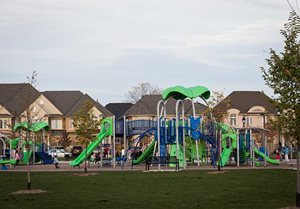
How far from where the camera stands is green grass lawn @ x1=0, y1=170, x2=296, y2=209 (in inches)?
811

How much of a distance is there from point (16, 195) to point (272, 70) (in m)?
10.9

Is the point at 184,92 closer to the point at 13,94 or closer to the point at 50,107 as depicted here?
the point at 50,107

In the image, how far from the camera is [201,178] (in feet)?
108

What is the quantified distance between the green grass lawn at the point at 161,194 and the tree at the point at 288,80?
2733 mm

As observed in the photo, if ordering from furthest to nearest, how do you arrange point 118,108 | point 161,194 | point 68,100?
point 118,108 < point 68,100 < point 161,194

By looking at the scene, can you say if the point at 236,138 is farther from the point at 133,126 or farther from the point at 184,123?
the point at 133,126

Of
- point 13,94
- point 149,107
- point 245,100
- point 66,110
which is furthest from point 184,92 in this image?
point 13,94

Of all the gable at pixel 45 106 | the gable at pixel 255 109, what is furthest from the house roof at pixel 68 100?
the gable at pixel 255 109

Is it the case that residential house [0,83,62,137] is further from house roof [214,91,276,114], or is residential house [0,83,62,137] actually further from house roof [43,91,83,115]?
house roof [214,91,276,114]

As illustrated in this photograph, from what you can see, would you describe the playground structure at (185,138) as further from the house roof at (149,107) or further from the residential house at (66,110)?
the house roof at (149,107)

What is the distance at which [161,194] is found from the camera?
24219mm

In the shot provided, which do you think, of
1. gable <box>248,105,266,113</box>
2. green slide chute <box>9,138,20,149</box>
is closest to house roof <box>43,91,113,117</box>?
gable <box>248,105,266,113</box>

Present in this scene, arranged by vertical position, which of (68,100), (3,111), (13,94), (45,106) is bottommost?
(3,111)

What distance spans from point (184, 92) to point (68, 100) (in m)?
71.4
